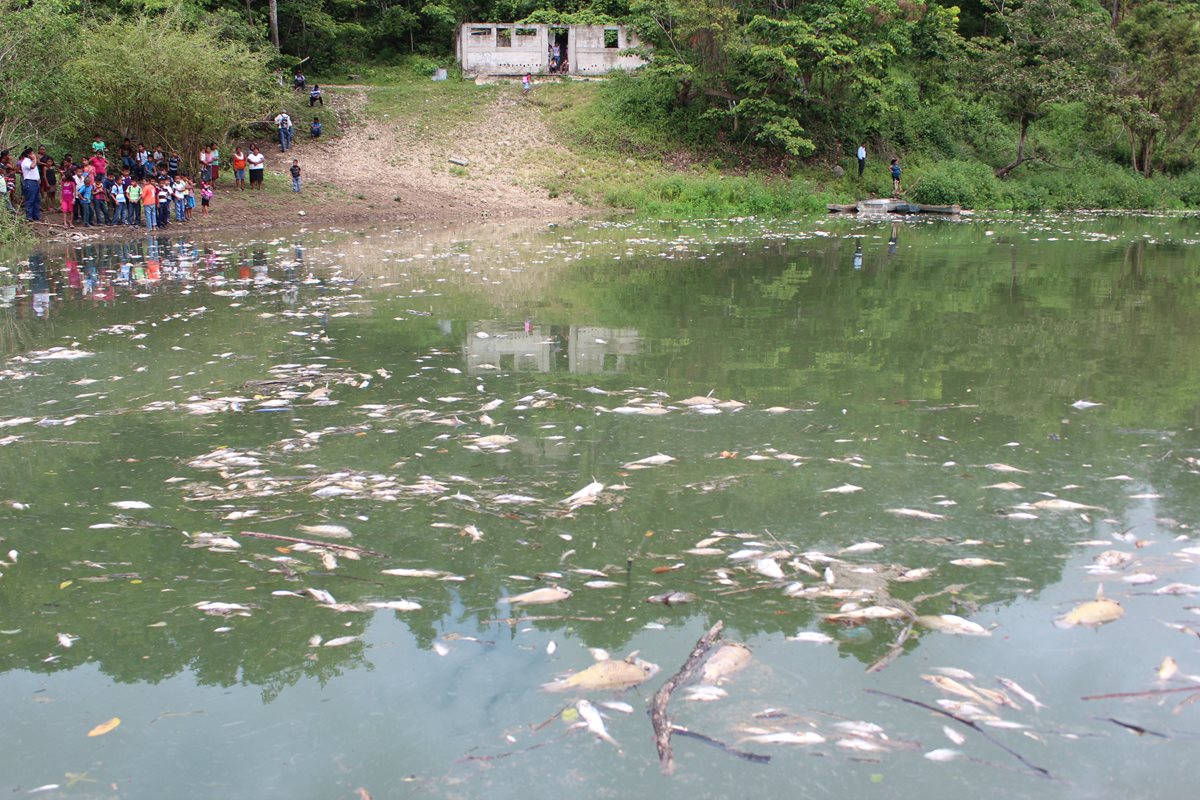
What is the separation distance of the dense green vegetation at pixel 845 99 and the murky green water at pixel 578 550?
22.1 meters

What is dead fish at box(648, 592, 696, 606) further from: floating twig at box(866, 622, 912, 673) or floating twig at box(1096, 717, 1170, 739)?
floating twig at box(1096, 717, 1170, 739)

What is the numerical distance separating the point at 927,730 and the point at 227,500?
3.81 meters

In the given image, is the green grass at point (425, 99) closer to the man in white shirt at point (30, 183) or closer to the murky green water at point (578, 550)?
the man in white shirt at point (30, 183)

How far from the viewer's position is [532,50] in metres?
42.6

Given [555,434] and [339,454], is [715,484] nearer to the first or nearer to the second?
[555,434]

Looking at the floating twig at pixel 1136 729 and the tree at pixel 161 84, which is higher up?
the tree at pixel 161 84

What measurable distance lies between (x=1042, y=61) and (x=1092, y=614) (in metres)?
35.6

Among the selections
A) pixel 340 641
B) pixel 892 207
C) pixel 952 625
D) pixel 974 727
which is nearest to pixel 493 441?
pixel 340 641

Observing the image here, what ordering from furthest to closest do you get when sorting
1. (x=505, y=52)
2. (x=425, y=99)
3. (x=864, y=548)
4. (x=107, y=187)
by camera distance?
(x=505, y=52) < (x=425, y=99) < (x=107, y=187) < (x=864, y=548)

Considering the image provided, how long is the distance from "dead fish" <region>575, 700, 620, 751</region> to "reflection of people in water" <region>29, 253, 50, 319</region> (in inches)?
402

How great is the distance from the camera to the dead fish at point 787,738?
336 centimetres

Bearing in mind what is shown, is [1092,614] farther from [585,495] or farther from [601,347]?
[601,347]

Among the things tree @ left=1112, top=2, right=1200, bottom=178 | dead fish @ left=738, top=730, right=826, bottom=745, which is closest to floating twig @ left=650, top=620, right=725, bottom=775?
dead fish @ left=738, top=730, right=826, bottom=745

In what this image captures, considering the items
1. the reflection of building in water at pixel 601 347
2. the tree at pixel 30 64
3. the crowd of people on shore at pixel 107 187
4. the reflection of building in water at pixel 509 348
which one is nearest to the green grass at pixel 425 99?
the crowd of people on shore at pixel 107 187
